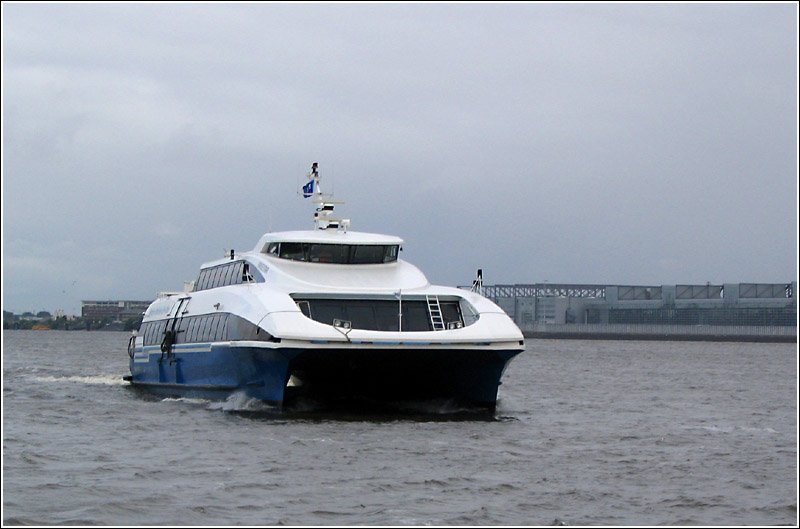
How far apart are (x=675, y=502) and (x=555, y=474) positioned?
2944 millimetres

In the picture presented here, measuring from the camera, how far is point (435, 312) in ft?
102

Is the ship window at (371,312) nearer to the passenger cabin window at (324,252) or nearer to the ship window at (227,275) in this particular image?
the passenger cabin window at (324,252)

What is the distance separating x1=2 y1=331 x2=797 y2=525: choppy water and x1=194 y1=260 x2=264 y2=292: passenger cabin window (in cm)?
350

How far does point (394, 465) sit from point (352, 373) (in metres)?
9.73

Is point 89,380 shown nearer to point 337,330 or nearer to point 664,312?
point 337,330

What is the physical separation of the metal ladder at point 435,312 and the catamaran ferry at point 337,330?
0.03 meters

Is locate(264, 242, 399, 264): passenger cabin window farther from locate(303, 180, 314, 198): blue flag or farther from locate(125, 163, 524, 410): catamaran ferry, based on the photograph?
locate(303, 180, 314, 198): blue flag

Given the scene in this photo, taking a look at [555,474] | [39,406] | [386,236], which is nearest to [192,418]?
[39,406]

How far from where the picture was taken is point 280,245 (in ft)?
109

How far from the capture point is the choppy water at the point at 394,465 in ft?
56.1

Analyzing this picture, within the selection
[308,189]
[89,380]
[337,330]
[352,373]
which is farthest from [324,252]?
[89,380]

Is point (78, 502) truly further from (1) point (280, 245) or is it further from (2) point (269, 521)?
(1) point (280, 245)

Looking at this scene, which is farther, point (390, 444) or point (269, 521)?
point (390, 444)

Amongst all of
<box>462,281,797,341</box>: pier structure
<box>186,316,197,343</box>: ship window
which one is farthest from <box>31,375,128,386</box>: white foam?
<box>462,281,797,341</box>: pier structure
